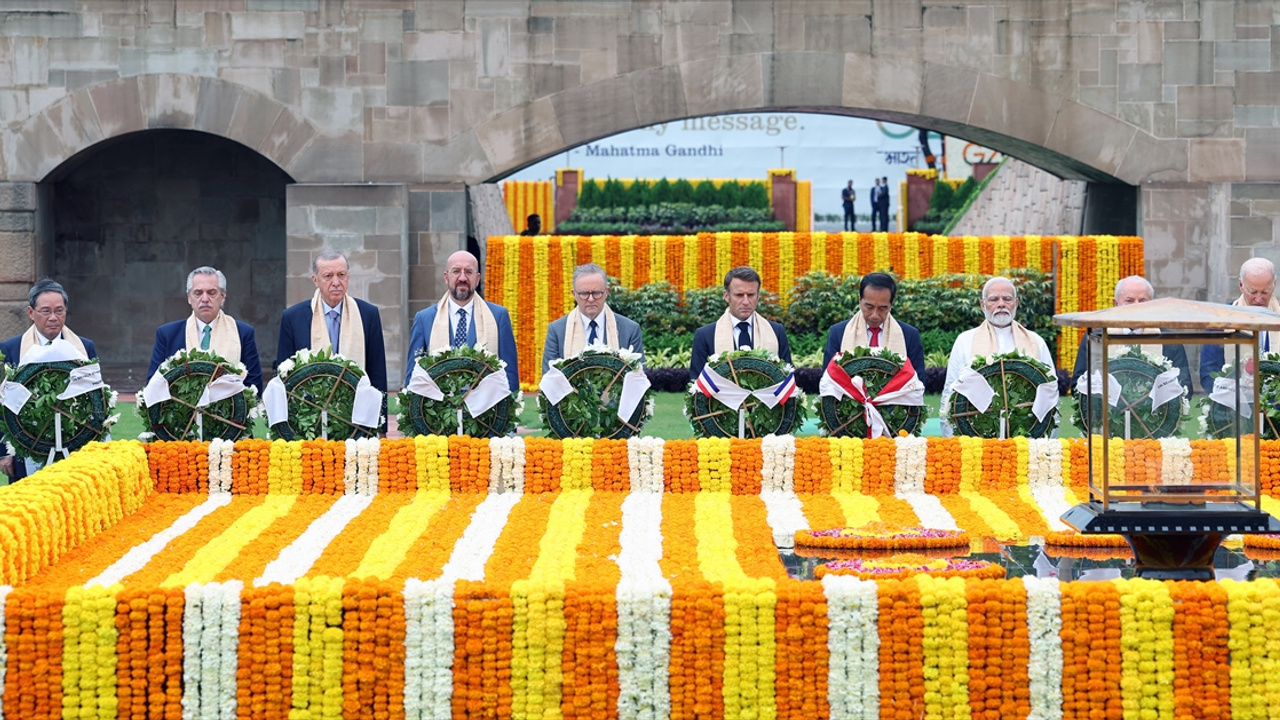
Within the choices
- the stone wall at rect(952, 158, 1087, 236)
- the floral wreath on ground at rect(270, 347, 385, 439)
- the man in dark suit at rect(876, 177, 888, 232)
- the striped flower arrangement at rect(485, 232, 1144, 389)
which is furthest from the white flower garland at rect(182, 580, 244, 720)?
the man in dark suit at rect(876, 177, 888, 232)

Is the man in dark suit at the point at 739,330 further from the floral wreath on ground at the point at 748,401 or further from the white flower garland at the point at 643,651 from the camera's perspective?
the white flower garland at the point at 643,651

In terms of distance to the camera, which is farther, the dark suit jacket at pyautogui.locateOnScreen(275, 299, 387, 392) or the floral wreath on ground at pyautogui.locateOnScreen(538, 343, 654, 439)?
the dark suit jacket at pyautogui.locateOnScreen(275, 299, 387, 392)

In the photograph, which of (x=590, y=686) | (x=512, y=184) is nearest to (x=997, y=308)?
(x=590, y=686)

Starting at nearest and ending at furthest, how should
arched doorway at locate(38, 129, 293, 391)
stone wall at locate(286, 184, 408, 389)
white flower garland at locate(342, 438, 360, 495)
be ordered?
white flower garland at locate(342, 438, 360, 495), stone wall at locate(286, 184, 408, 389), arched doorway at locate(38, 129, 293, 391)

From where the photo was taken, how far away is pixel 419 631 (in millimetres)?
4906

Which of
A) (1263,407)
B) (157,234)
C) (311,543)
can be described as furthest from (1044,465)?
(157,234)

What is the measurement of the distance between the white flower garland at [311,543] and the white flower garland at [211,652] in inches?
6.4

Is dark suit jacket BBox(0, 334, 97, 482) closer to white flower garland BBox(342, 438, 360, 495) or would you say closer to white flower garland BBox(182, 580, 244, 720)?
white flower garland BBox(342, 438, 360, 495)

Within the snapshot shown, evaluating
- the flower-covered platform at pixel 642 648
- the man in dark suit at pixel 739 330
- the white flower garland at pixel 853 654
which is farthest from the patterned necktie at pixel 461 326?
the white flower garland at pixel 853 654

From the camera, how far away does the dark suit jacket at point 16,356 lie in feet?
26.4

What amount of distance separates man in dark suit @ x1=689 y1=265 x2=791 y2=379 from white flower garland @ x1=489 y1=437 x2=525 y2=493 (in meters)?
1.37

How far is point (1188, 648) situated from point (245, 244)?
15.5m

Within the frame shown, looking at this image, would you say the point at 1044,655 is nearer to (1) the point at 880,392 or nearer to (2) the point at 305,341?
(1) the point at 880,392

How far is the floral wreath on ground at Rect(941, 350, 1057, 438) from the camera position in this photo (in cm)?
756
